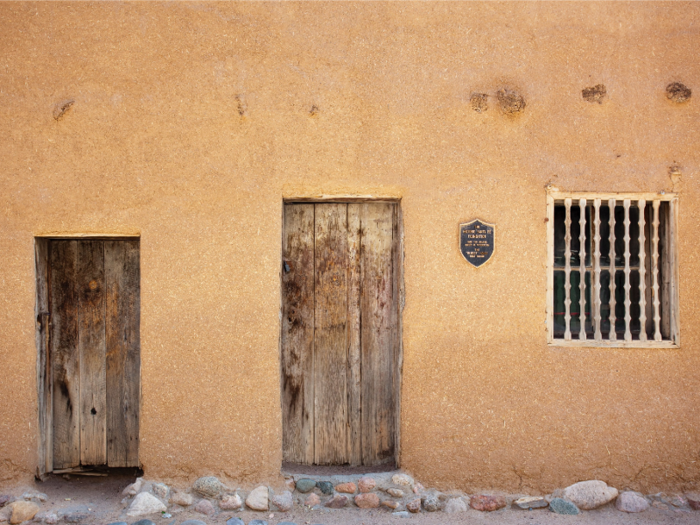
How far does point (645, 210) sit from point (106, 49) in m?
3.93

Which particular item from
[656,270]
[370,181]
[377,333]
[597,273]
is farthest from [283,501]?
[656,270]

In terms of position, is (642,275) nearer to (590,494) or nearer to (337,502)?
(590,494)

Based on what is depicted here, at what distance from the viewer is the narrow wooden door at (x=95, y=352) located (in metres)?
3.95

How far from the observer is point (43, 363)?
12.3 ft

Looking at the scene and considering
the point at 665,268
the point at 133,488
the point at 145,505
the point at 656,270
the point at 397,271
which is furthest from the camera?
the point at 397,271

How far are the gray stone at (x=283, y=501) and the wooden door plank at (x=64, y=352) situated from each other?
1581 mm

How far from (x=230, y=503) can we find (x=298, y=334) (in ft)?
3.96

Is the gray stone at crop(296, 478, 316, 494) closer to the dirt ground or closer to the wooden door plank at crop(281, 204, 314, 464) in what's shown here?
the dirt ground

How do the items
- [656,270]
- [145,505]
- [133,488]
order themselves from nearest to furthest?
[145,505] < [133,488] < [656,270]

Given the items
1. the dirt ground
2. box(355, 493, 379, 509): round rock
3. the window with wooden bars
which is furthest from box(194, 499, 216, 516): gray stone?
the window with wooden bars

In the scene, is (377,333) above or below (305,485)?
above

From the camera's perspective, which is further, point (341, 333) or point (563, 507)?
point (341, 333)

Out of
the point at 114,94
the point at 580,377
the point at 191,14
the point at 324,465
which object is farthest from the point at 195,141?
the point at 580,377

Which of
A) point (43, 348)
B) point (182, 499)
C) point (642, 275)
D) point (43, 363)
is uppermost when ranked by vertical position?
point (642, 275)
